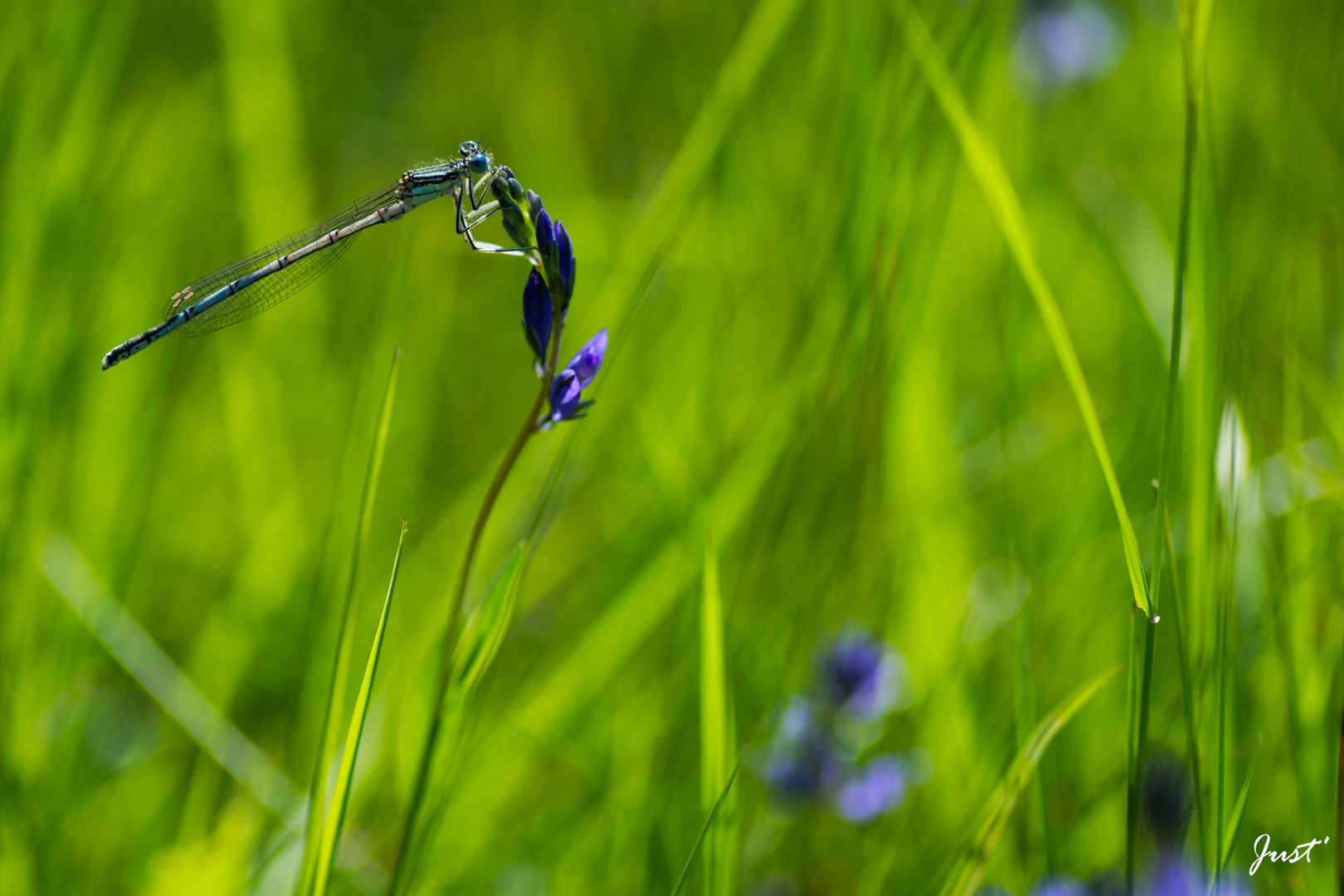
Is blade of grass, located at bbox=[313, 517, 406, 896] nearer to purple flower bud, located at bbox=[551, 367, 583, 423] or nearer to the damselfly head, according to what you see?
purple flower bud, located at bbox=[551, 367, 583, 423]

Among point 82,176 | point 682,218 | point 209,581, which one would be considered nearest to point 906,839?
point 682,218

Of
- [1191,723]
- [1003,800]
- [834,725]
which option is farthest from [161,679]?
[1191,723]

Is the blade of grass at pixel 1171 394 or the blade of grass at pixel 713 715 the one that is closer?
the blade of grass at pixel 1171 394

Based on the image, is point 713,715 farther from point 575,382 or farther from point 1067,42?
point 1067,42

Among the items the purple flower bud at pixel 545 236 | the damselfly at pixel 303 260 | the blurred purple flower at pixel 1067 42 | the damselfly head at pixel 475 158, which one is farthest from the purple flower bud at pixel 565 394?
the blurred purple flower at pixel 1067 42

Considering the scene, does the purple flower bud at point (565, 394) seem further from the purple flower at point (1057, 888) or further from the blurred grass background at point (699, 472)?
the purple flower at point (1057, 888)
